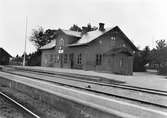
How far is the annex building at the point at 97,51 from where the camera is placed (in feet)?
101

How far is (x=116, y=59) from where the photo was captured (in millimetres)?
30266

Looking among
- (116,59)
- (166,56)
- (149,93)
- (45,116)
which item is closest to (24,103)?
(45,116)

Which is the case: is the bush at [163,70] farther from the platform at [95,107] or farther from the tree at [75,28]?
the tree at [75,28]

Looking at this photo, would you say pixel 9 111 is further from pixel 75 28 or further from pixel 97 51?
pixel 75 28

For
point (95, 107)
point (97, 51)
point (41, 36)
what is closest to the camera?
point (95, 107)

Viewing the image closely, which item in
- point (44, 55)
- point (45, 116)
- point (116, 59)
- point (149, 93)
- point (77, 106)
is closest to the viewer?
point (77, 106)

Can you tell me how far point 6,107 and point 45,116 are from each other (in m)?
1.99

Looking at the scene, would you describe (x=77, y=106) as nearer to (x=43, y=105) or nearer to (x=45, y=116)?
(x=45, y=116)

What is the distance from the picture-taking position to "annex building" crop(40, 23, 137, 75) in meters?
30.7

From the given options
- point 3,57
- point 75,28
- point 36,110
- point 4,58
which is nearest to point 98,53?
point 36,110

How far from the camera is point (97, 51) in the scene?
3262 cm

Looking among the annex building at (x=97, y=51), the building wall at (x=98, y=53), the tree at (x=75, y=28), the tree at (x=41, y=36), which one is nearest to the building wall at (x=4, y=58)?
the tree at (x=41, y=36)

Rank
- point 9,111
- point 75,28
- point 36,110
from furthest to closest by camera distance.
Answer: point 75,28, point 36,110, point 9,111

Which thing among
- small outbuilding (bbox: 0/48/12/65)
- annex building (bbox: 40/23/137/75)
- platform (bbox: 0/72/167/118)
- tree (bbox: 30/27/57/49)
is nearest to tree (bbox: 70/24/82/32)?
tree (bbox: 30/27/57/49)
